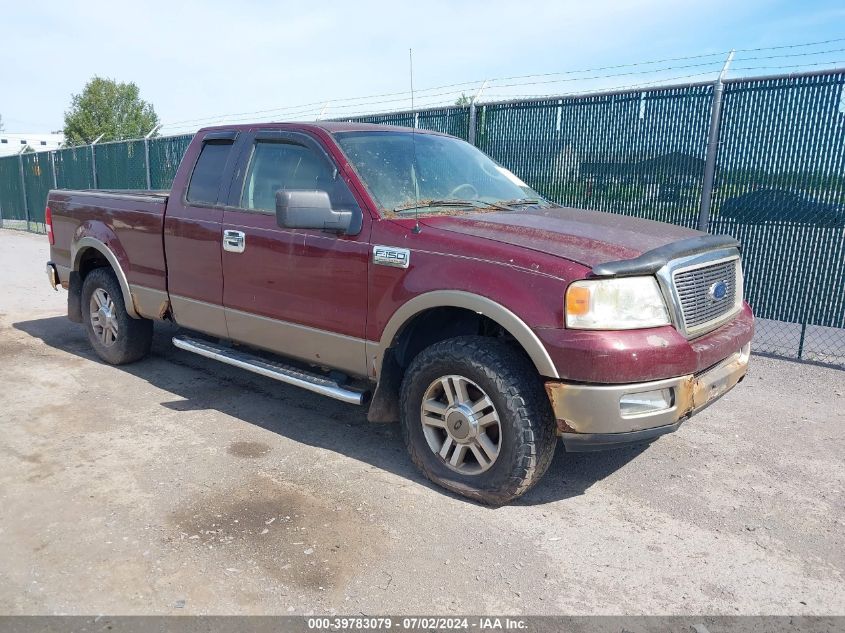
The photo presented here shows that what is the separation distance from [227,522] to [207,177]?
263 centimetres

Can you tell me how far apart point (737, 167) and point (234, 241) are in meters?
5.16

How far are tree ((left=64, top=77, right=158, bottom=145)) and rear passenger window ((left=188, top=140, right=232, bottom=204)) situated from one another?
162 ft

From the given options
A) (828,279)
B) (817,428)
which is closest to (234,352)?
(817,428)

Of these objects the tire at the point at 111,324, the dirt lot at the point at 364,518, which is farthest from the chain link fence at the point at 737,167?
the tire at the point at 111,324

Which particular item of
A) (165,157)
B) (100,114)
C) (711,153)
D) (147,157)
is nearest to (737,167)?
(711,153)

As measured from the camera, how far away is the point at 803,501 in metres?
3.64

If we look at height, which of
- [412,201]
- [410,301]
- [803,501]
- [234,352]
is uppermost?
[412,201]

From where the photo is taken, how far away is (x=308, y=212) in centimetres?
366

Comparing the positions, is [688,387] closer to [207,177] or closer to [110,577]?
[110,577]

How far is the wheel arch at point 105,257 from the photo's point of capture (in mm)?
5441

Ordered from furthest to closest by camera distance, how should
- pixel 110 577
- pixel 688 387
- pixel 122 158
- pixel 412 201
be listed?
pixel 122 158
pixel 412 201
pixel 688 387
pixel 110 577

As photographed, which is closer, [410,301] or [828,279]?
[410,301]

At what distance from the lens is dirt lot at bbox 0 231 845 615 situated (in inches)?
108

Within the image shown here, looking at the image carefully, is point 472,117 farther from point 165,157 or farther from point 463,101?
point 165,157
